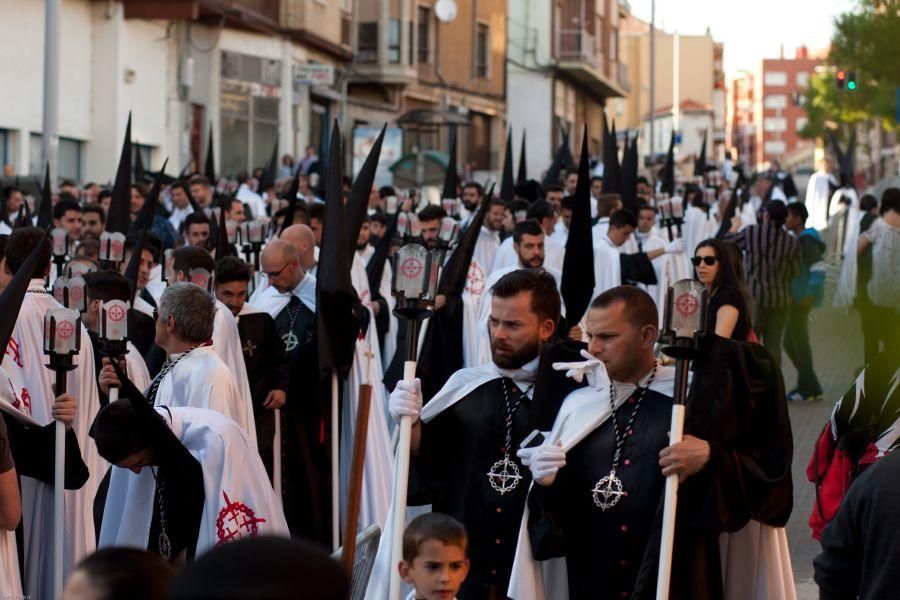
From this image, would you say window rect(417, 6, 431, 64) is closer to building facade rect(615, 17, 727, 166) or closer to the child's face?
building facade rect(615, 17, 727, 166)

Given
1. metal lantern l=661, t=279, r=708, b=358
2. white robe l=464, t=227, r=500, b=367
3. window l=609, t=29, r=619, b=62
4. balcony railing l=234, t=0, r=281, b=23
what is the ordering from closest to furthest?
1. metal lantern l=661, t=279, r=708, b=358
2. white robe l=464, t=227, r=500, b=367
3. balcony railing l=234, t=0, r=281, b=23
4. window l=609, t=29, r=619, b=62

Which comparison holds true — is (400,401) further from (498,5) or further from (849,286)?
(498,5)

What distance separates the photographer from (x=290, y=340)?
1017cm

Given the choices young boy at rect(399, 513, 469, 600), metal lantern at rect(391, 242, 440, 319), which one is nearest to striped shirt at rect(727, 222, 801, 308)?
metal lantern at rect(391, 242, 440, 319)

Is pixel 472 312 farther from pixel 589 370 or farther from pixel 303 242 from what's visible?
pixel 589 370

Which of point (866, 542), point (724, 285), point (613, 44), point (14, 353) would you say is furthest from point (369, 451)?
point (613, 44)

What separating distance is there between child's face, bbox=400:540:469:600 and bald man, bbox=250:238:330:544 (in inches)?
181

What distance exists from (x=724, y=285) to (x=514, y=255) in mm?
3672

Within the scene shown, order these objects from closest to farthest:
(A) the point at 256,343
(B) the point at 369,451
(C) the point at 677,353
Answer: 1. (C) the point at 677,353
2. (A) the point at 256,343
3. (B) the point at 369,451

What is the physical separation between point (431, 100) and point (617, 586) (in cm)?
4649

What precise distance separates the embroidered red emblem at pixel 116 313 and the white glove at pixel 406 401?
54.2 inches

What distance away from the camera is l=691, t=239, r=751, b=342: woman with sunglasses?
1012cm

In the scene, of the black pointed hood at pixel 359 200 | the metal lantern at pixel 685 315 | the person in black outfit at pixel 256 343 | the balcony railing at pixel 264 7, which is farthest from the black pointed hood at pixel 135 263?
the balcony railing at pixel 264 7

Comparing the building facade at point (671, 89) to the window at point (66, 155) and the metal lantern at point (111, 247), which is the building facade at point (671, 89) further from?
the metal lantern at point (111, 247)
